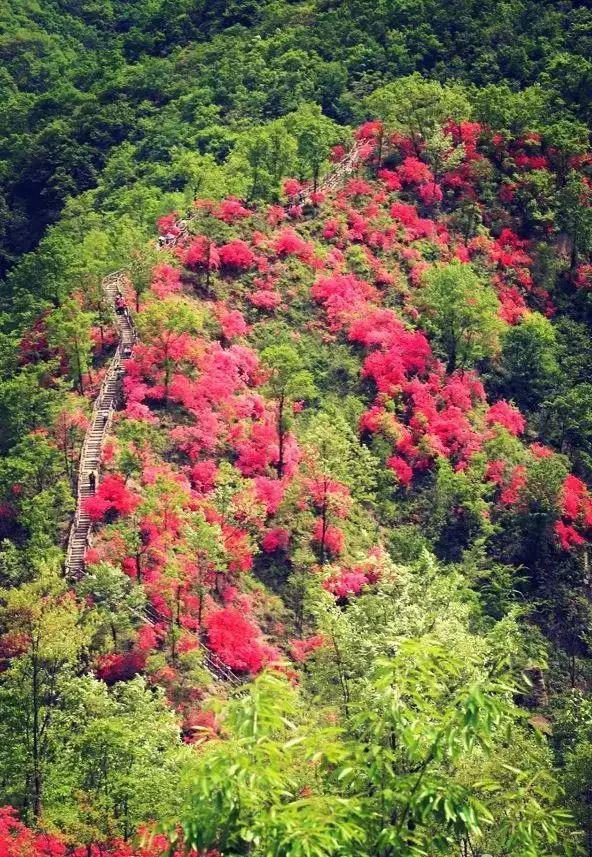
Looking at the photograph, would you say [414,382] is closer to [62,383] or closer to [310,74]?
[62,383]

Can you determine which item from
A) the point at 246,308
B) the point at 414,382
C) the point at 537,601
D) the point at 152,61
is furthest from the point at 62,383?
the point at 152,61

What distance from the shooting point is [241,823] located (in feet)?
56.9

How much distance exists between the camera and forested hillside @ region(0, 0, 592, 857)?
21312 mm

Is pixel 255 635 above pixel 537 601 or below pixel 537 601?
above

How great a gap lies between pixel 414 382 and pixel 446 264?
15.0 m

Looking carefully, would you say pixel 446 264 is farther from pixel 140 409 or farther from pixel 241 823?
pixel 241 823

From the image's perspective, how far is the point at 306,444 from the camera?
64438 mm

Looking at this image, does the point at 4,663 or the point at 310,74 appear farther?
the point at 310,74

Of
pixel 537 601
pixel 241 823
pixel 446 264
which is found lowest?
pixel 537 601

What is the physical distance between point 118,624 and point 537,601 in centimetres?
3086

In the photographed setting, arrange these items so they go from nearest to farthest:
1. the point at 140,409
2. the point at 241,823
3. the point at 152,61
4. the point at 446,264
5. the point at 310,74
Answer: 1. the point at 241,823
2. the point at 140,409
3. the point at 446,264
4. the point at 310,74
5. the point at 152,61

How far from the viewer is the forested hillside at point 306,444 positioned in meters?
21.3

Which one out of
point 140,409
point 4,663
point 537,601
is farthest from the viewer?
point 537,601

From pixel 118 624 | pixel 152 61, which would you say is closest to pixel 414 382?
pixel 118 624
